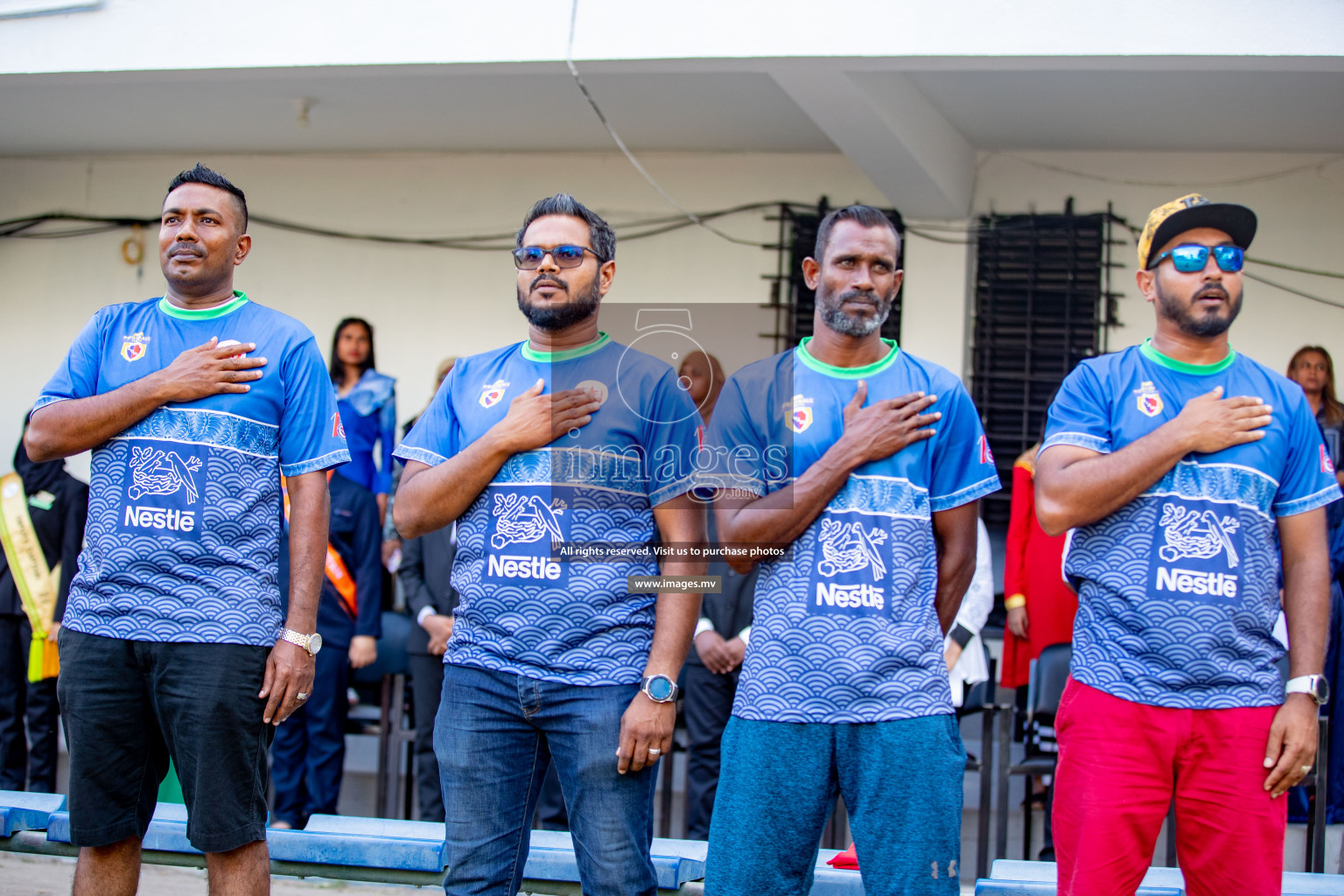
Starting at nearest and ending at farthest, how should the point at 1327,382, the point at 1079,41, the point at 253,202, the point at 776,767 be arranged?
1. the point at 776,767
2. the point at 1079,41
3. the point at 1327,382
4. the point at 253,202

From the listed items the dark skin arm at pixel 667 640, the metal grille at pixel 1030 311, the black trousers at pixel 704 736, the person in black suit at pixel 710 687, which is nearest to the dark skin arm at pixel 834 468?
the dark skin arm at pixel 667 640

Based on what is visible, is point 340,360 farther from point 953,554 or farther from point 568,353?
point 953,554

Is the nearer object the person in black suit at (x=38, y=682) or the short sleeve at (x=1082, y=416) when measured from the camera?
the short sleeve at (x=1082, y=416)

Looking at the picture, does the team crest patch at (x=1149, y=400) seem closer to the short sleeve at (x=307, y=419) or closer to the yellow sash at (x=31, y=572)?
the short sleeve at (x=307, y=419)

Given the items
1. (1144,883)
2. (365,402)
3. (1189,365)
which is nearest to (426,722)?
(365,402)

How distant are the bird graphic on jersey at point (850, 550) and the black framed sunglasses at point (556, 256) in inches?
33.1

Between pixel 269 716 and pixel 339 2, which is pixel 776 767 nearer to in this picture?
pixel 269 716

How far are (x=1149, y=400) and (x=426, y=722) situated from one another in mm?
3280

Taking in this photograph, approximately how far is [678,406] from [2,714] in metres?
4.23

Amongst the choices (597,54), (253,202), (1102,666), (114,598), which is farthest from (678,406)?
(253,202)

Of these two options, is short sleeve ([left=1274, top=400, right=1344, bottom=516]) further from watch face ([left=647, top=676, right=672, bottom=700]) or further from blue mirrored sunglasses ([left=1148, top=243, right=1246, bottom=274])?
watch face ([left=647, top=676, right=672, bottom=700])

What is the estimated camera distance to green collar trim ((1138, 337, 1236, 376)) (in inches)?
110

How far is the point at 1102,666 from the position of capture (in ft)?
8.74

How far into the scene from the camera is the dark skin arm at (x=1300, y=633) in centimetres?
256
